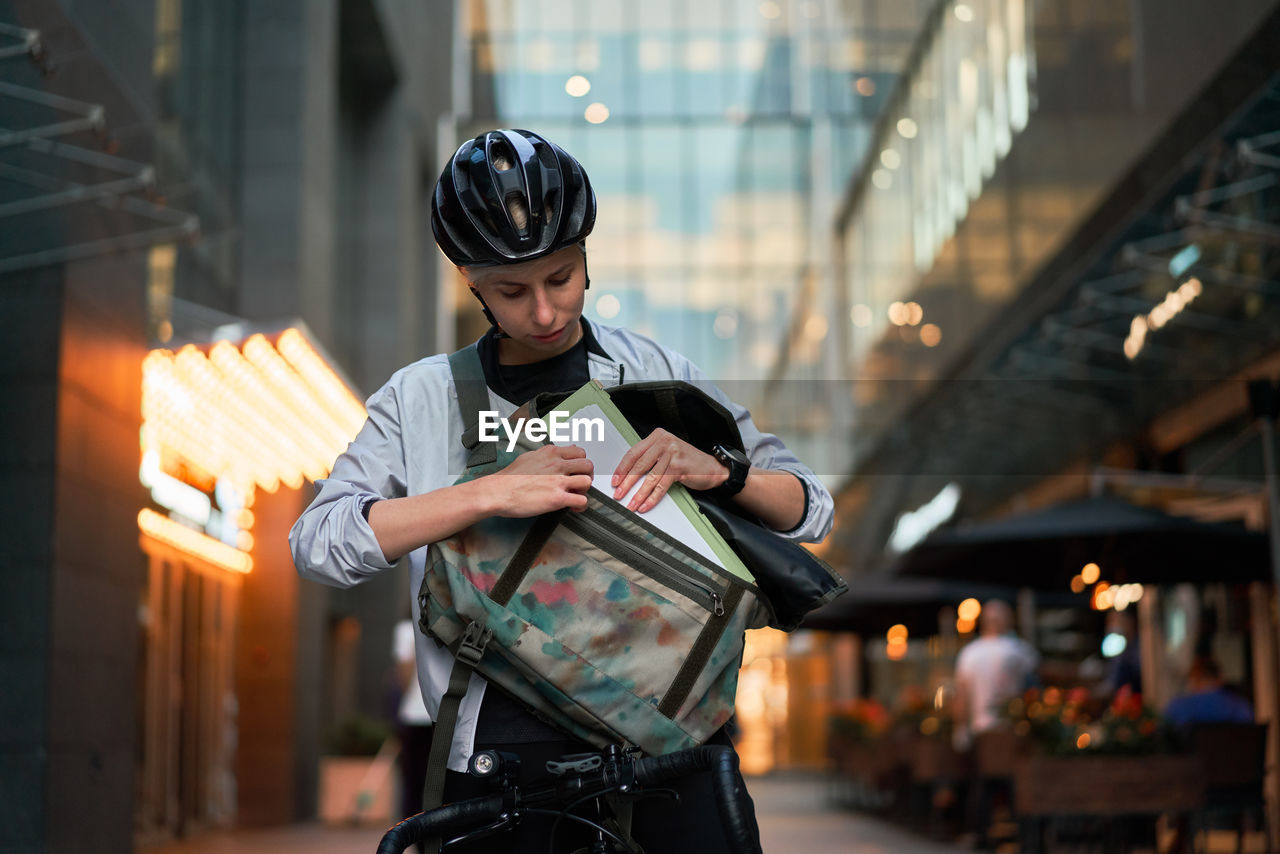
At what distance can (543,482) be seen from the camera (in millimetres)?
1772

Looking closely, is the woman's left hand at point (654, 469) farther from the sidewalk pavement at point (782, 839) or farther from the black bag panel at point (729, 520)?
the sidewalk pavement at point (782, 839)

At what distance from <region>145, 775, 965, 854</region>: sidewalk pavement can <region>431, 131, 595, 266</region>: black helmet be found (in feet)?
30.6

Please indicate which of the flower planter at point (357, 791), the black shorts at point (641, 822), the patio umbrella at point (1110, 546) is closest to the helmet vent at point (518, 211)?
the black shorts at point (641, 822)

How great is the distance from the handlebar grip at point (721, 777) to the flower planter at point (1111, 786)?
7740 millimetres

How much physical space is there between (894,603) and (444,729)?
1597 centimetres

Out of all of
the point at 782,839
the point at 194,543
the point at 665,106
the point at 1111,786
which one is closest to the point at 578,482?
the point at 665,106

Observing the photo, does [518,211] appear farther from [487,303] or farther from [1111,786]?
[1111,786]

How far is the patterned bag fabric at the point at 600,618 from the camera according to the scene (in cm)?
177

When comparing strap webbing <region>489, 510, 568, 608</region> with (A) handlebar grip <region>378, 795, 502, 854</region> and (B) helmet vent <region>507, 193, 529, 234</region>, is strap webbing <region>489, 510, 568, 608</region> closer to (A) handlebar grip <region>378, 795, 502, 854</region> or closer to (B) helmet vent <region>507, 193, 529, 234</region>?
(A) handlebar grip <region>378, 795, 502, 854</region>

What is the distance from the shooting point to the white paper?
1.82m

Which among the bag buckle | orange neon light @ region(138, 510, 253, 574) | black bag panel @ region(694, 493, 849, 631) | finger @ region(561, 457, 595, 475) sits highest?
finger @ region(561, 457, 595, 475)

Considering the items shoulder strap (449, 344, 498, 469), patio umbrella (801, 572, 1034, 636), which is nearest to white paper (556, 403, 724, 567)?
shoulder strap (449, 344, 498, 469)

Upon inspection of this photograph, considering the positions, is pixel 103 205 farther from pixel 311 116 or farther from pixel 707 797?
pixel 311 116

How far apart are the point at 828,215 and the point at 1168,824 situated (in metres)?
11.0
